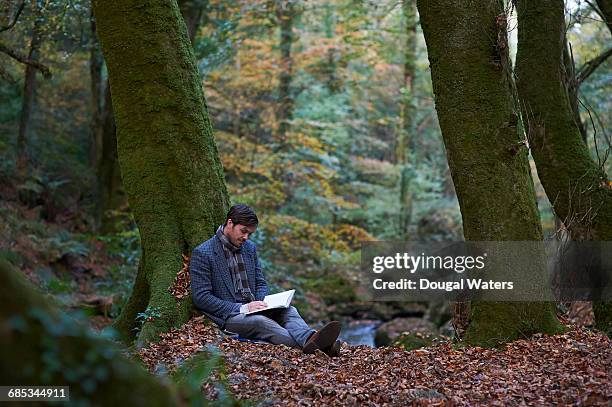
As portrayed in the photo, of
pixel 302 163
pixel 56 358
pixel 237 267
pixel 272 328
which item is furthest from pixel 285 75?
pixel 56 358

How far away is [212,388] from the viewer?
4.51m

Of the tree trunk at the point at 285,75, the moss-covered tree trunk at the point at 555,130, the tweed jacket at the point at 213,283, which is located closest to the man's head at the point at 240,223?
the tweed jacket at the point at 213,283

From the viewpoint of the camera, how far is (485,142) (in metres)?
6.39

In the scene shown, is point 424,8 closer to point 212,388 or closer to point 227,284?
point 227,284

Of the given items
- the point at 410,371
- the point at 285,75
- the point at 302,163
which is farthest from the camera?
the point at 285,75

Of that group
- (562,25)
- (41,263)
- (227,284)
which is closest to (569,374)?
(227,284)

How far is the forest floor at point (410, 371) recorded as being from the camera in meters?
4.53

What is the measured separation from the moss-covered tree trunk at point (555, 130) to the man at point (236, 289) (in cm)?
347

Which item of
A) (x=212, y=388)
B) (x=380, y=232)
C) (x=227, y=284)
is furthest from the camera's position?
(x=380, y=232)

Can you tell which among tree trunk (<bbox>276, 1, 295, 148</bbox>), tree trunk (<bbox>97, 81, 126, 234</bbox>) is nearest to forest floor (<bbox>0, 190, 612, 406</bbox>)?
tree trunk (<bbox>97, 81, 126, 234</bbox>)

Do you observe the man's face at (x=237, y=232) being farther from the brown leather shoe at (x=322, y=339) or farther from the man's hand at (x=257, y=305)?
the brown leather shoe at (x=322, y=339)

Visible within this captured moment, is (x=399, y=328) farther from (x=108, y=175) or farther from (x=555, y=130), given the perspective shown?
(x=555, y=130)

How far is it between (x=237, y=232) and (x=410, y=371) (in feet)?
7.28

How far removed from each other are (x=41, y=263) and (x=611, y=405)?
1181cm
